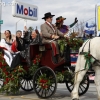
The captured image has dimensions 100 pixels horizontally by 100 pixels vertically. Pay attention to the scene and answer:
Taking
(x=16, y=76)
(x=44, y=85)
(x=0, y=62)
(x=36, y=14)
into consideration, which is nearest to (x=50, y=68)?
(x=44, y=85)

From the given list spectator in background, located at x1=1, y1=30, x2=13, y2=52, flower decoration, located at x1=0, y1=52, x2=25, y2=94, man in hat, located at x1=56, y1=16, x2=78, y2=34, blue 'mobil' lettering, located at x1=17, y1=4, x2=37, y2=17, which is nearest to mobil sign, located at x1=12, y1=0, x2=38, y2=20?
blue 'mobil' lettering, located at x1=17, y1=4, x2=37, y2=17

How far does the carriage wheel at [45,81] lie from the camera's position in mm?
8250

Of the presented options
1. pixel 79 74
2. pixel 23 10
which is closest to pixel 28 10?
pixel 23 10

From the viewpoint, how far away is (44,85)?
824 cm

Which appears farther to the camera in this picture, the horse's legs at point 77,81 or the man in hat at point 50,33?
the man in hat at point 50,33

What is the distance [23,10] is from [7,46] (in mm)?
12000

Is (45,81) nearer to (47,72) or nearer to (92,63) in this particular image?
(47,72)

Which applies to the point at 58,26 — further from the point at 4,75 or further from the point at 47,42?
the point at 4,75

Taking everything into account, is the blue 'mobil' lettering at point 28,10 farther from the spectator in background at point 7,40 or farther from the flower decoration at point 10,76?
the flower decoration at point 10,76

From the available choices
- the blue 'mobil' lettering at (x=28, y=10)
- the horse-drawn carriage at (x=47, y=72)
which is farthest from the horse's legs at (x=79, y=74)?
the blue 'mobil' lettering at (x=28, y=10)

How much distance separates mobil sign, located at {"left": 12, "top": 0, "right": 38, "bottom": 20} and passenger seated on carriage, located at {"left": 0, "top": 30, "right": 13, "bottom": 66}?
11.0 m

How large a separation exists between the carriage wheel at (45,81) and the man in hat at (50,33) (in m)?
0.54

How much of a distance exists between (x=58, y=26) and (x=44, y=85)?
6.20ft

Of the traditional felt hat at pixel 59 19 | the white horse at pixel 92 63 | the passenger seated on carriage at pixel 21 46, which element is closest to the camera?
the white horse at pixel 92 63
